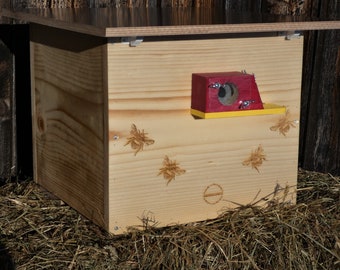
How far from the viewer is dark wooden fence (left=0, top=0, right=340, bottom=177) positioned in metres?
3.61

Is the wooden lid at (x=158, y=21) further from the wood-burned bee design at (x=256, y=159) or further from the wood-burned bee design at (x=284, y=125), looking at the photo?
the wood-burned bee design at (x=256, y=159)

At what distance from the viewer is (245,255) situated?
104 inches

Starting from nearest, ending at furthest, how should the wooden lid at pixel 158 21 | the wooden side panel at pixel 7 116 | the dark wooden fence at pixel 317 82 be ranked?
the wooden lid at pixel 158 21 → the wooden side panel at pixel 7 116 → the dark wooden fence at pixel 317 82

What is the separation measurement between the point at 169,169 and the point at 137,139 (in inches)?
6.5

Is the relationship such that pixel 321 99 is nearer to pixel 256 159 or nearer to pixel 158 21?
pixel 256 159

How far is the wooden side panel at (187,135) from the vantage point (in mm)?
2643

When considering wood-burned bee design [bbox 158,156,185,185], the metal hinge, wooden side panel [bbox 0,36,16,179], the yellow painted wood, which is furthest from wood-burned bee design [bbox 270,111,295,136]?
wooden side panel [bbox 0,36,16,179]

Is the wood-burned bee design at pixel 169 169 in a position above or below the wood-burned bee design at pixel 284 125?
below

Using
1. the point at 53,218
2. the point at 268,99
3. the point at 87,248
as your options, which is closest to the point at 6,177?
the point at 53,218

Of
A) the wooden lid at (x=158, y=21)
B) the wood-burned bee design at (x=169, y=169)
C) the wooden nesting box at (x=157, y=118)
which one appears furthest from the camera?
the wood-burned bee design at (x=169, y=169)

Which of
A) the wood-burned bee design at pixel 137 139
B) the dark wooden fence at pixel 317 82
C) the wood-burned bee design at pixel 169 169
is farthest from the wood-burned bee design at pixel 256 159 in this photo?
the dark wooden fence at pixel 317 82

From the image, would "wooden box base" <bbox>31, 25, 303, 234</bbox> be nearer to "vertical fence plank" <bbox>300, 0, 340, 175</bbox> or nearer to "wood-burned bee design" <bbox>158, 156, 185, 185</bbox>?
"wood-burned bee design" <bbox>158, 156, 185, 185</bbox>

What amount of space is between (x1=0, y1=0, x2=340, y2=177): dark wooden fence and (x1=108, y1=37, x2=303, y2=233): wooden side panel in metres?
0.67

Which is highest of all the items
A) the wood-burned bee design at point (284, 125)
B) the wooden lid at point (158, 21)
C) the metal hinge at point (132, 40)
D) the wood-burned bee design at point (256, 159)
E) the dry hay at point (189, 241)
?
the wooden lid at point (158, 21)
